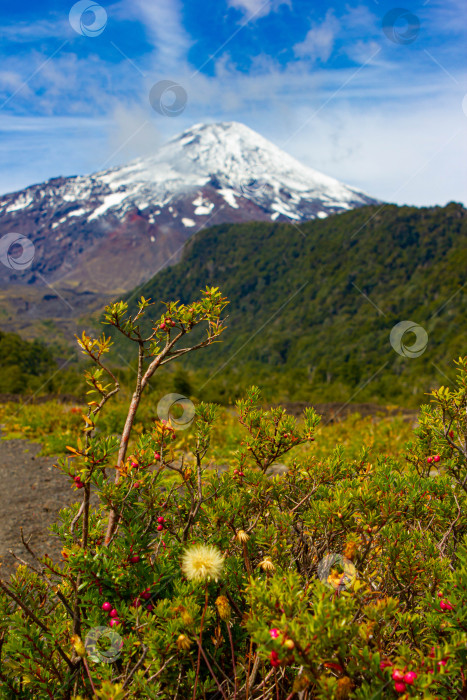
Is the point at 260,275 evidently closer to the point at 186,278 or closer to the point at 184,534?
the point at 186,278

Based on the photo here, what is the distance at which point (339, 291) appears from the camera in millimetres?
120688

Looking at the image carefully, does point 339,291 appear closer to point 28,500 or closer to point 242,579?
point 28,500

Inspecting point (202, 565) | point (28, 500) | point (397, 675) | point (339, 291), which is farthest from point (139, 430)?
point (339, 291)

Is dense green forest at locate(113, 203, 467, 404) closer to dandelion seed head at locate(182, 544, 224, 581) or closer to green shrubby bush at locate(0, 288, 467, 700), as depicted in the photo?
green shrubby bush at locate(0, 288, 467, 700)

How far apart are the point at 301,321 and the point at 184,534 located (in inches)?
4591

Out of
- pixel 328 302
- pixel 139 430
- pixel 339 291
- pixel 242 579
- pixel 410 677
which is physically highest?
pixel 339 291

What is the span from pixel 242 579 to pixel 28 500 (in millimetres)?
4794

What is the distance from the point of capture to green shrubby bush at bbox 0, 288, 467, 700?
4.19ft

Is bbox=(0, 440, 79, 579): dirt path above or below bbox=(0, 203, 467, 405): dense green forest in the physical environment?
below

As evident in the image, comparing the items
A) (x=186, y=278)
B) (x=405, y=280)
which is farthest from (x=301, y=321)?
(x=186, y=278)

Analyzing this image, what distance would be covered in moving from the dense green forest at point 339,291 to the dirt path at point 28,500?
19.5 meters

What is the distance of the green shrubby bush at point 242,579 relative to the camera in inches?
50.3

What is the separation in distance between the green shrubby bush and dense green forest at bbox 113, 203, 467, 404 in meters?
24.0

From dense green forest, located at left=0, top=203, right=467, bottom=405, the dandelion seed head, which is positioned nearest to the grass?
dense green forest, located at left=0, top=203, right=467, bottom=405
